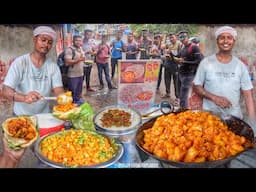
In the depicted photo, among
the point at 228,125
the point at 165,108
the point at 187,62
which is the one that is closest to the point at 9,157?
the point at 165,108

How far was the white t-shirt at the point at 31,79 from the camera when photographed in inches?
201

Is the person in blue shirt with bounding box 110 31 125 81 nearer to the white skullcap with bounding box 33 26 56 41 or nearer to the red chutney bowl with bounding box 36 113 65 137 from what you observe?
the white skullcap with bounding box 33 26 56 41

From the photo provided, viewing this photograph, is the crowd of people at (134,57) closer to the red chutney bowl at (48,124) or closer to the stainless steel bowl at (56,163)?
the red chutney bowl at (48,124)

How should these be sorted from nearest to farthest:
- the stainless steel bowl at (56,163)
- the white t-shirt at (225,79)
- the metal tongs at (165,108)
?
the stainless steel bowl at (56,163)
the white t-shirt at (225,79)
the metal tongs at (165,108)

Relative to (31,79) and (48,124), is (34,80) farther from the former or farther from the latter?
(48,124)

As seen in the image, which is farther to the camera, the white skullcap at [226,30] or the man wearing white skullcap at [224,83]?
the man wearing white skullcap at [224,83]

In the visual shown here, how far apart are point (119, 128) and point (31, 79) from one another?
1053 millimetres

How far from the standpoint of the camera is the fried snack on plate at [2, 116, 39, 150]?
508 centimetres

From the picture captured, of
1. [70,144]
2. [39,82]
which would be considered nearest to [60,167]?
[70,144]

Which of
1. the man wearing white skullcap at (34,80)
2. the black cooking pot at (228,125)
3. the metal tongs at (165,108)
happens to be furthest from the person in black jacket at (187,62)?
the man wearing white skullcap at (34,80)

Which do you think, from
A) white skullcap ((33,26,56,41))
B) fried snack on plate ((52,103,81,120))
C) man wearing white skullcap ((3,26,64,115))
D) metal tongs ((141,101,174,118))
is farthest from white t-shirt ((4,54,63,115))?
metal tongs ((141,101,174,118))

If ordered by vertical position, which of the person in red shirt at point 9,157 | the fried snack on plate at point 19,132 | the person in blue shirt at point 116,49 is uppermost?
the person in blue shirt at point 116,49

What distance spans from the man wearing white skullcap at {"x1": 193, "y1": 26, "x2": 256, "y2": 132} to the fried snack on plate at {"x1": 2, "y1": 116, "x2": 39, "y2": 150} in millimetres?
1775

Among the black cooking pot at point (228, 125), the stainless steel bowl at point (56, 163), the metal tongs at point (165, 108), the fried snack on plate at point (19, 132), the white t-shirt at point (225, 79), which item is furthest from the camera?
the metal tongs at point (165, 108)
